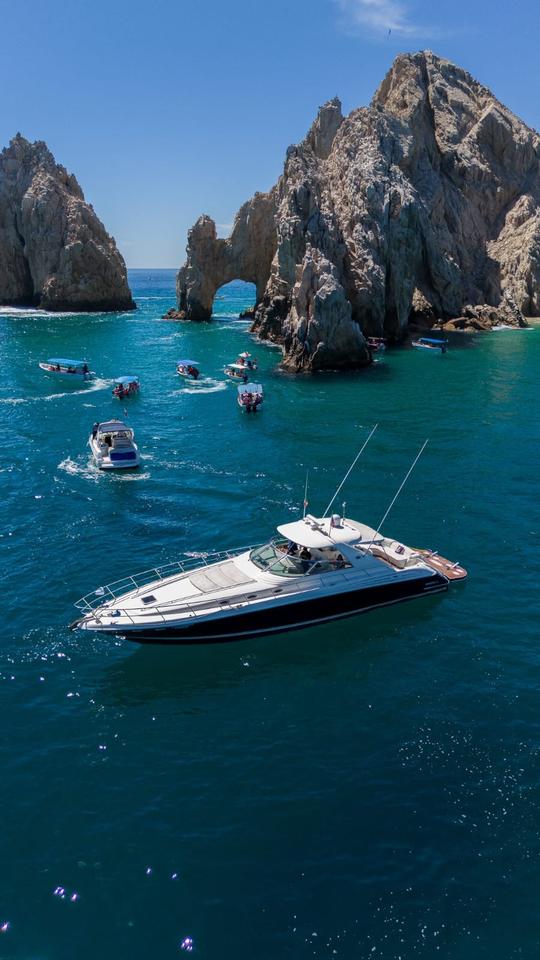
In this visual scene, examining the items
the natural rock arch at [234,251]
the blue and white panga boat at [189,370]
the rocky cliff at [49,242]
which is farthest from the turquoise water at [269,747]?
the rocky cliff at [49,242]

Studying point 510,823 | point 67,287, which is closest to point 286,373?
point 510,823

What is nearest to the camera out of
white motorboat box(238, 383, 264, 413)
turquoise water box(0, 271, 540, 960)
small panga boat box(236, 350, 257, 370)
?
turquoise water box(0, 271, 540, 960)

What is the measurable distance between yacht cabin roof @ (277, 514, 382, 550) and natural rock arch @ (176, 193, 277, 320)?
330 ft

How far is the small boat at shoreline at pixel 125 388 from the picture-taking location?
7062 cm

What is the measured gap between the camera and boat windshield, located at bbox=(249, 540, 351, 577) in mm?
28125

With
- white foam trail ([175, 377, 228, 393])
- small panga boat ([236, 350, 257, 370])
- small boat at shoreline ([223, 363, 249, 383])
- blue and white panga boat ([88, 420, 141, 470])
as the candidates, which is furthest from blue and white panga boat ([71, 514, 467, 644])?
small panga boat ([236, 350, 257, 370])

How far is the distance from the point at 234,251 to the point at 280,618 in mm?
108309

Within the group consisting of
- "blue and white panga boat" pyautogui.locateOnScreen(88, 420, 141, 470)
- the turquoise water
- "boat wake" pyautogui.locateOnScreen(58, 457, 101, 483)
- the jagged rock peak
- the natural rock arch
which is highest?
the jagged rock peak

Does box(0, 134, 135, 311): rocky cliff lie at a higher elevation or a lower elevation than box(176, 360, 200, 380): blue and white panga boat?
higher

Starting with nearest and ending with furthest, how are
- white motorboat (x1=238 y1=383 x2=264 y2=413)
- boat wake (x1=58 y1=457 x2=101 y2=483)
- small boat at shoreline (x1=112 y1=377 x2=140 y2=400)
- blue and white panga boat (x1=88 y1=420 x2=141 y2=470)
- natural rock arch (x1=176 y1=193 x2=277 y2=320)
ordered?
1. boat wake (x1=58 y1=457 x2=101 y2=483)
2. blue and white panga boat (x1=88 y1=420 x2=141 y2=470)
3. white motorboat (x1=238 y1=383 x2=264 y2=413)
4. small boat at shoreline (x1=112 y1=377 x2=140 y2=400)
5. natural rock arch (x1=176 y1=193 x2=277 y2=320)

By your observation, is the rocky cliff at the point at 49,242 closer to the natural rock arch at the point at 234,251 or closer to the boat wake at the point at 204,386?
the natural rock arch at the point at 234,251

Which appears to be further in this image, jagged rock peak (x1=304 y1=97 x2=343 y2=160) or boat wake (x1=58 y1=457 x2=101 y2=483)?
jagged rock peak (x1=304 y1=97 x2=343 y2=160)

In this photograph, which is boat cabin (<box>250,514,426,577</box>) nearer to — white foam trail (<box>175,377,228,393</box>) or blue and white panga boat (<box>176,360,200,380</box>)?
white foam trail (<box>175,377,228,393</box>)

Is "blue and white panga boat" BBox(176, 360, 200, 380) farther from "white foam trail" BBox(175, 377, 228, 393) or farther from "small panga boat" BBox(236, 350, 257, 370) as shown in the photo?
"small panga boat" BBox(236, 350, 257, 370)
